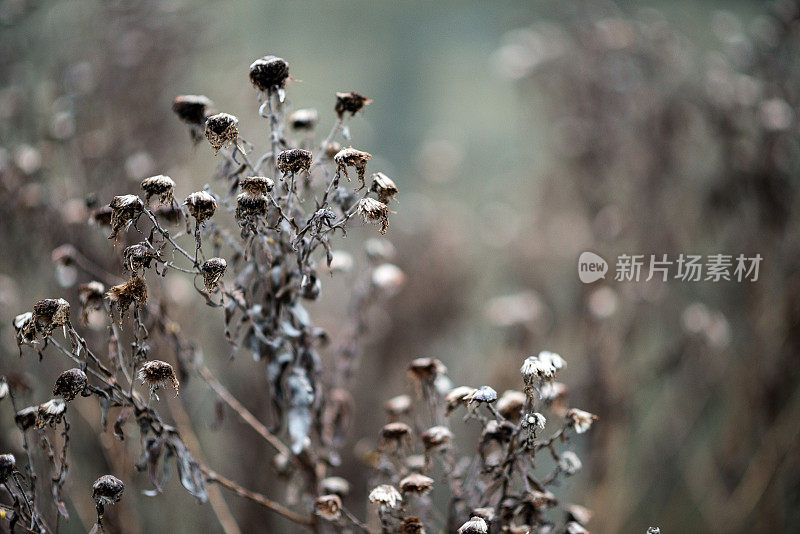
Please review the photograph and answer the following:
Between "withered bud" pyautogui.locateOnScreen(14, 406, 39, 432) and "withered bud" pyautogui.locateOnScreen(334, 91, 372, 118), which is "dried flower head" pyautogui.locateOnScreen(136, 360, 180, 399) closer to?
"withered bud" pyautogui.locateOnScreen(14, 406, 39, 432)

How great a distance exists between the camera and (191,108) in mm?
814

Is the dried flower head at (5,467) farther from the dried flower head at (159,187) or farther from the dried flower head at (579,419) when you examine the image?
the dried flower head at (579,419)

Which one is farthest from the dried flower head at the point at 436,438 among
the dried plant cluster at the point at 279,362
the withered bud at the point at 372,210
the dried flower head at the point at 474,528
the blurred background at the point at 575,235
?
the blurred background at the point at 575,235

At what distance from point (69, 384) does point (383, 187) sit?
1.30 ft

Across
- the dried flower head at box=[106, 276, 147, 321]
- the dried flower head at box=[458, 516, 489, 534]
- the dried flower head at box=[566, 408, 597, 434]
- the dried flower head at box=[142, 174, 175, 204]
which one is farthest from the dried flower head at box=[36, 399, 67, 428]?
the dried flower head at box=[566, 408, 597, 434]

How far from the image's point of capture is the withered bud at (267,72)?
718 millimetres

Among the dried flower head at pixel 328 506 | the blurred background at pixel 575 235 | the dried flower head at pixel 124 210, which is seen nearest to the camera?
the dried flower head at pixel 124 210

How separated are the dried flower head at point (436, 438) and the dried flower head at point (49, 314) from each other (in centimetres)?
43

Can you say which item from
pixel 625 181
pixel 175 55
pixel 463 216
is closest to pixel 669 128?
pixel 625 181

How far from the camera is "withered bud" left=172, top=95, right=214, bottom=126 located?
2.65 ft

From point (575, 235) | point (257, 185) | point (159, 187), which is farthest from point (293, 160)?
point (575, 235)

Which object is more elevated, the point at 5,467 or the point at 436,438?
the point at 436,438

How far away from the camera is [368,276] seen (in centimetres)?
104

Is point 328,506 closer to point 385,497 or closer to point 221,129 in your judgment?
point 385,497
